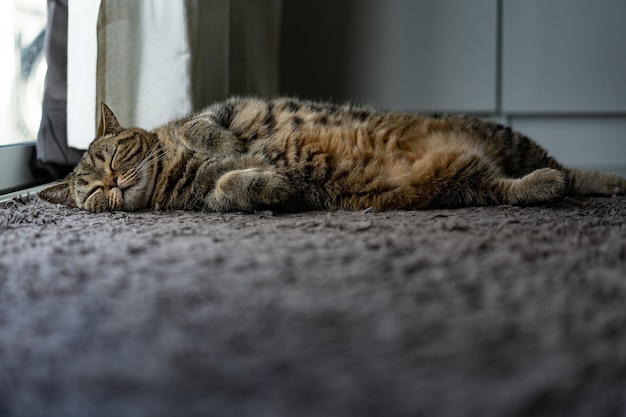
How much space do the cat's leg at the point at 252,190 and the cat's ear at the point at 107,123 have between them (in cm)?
38

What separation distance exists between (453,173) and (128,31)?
952mm

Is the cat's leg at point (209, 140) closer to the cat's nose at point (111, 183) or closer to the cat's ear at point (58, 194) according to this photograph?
the cat's nose at point (111, 183)

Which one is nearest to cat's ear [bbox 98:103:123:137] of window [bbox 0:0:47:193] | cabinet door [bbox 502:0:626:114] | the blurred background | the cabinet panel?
window [bbox 0:0:47:193]

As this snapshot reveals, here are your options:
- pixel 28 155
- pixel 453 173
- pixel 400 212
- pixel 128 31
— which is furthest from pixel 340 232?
pixel 28 155

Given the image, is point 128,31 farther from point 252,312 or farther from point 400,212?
point 252,312

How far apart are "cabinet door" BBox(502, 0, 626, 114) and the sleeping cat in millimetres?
1111

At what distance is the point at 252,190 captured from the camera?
4.35 ft

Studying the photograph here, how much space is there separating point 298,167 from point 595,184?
31.1 inches

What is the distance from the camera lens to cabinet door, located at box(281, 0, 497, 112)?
8.55 feet

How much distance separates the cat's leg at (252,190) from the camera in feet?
4.35

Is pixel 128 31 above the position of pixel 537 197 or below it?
above

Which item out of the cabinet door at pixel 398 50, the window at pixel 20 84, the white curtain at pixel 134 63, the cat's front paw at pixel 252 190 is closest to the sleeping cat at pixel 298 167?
the cat's front paw at pixel 252 190

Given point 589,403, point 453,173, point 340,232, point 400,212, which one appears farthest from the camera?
point 453,173

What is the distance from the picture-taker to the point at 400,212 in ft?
4.38
